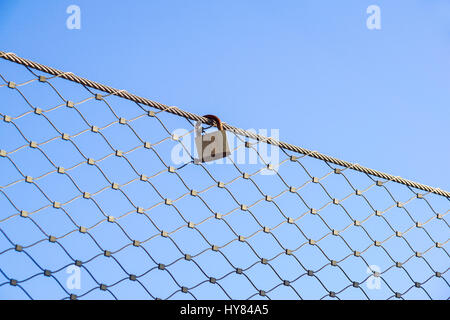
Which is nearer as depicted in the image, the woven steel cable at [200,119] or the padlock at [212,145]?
the woven steel cable at [200,119]

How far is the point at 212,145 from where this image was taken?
7.02 feet

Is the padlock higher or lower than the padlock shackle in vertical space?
lower

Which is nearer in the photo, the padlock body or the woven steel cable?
the woven steel cable

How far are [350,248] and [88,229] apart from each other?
892 millimetres

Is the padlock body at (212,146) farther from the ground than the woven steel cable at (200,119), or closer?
closer

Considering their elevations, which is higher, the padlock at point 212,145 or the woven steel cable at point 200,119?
the woven steel cable at point 200,119

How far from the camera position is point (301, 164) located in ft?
7.70

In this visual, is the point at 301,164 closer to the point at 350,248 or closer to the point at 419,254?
the point at 350,248

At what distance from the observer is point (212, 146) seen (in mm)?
2141

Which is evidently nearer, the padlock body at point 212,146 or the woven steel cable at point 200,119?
the woven steel cable at point 200,119

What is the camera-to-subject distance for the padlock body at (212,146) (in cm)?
212

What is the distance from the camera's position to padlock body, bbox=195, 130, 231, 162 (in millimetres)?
Result: 2125

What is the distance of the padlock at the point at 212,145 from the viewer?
212 centimetres
